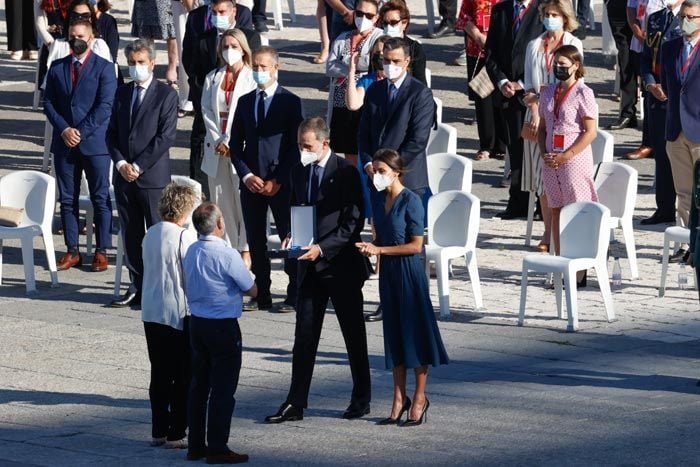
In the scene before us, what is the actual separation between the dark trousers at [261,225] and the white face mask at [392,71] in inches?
53.0

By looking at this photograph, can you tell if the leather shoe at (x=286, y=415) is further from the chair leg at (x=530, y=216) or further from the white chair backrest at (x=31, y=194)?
the chair leg at (x=530, y=216)

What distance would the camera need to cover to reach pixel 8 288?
1597cm

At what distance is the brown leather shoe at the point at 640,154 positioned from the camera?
1998 centimetres

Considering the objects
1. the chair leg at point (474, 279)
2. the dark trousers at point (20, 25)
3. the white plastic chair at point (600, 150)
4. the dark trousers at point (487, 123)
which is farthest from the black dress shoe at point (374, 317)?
the dark trousers at point (20, 25)

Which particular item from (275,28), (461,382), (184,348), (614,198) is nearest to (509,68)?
(614,198)

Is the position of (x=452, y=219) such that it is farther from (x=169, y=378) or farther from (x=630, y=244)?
(x=169, y=378)

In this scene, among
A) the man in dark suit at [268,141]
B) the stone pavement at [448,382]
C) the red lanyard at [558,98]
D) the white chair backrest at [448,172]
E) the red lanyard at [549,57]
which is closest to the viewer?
the stone pavement at [448,382]

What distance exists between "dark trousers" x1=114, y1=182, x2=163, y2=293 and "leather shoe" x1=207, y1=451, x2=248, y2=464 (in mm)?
4608

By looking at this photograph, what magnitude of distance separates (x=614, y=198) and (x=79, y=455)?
6.65m

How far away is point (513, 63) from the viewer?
1781cm

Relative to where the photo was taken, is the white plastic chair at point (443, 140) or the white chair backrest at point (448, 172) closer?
the white chair backrest at point (448, 172)

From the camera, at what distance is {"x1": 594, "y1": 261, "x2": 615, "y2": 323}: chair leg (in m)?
14.2

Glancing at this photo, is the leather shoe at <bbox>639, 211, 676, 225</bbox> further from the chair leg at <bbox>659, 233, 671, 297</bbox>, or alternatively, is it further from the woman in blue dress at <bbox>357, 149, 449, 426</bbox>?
the woman in blue dress at <bbox>357, 149, 449, 426</bbox>

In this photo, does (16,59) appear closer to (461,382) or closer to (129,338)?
(129,338)
